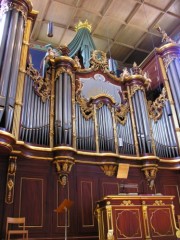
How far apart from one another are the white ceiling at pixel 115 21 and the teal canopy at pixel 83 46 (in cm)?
107

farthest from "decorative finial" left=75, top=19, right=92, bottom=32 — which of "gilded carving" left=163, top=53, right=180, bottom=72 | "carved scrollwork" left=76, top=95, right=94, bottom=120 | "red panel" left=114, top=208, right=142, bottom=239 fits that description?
"red panel" left=114, top=208, right=142, bottom=239

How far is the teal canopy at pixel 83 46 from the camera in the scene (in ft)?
37.7

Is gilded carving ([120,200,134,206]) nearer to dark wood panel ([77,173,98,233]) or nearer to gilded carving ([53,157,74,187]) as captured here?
dark wood panel ([77,173,98,233])

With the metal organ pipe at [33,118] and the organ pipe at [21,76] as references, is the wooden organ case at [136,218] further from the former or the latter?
the organ pipe at [21,76]

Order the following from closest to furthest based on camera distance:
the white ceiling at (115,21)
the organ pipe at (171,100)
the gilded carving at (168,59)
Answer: the organ pipe at (171,100)
the gilded carving at (168,59)
the white ceiling at (115,21)

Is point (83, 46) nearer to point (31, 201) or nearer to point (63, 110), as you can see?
point (63, 110)

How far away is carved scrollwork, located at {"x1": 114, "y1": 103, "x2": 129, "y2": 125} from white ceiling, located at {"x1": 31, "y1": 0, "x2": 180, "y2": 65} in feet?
16.0

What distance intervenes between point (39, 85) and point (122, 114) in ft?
10.3

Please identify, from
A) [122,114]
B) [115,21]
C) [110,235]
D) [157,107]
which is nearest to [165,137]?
[157,107]

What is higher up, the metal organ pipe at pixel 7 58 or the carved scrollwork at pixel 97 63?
the carved scrollwork at pixel 97 63

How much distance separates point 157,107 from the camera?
10.7 meters

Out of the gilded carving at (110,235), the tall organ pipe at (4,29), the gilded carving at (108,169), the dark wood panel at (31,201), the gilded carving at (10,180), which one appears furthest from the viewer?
the gilded carving at (108,169)

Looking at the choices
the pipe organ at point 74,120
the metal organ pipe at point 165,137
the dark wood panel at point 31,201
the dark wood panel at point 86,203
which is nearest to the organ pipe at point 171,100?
the pipe organ at point 74,120

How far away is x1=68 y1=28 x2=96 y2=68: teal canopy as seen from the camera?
11484 mm
